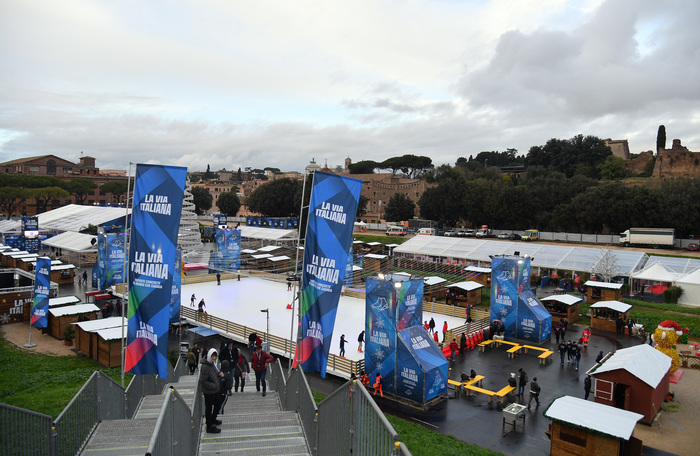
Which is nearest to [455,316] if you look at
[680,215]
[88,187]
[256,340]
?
[256,340]

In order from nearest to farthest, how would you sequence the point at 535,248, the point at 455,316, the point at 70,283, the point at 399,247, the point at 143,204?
the point at 143,204
the point at 455,316
the point at 70,283
the point at 535,248
the point at 399,247

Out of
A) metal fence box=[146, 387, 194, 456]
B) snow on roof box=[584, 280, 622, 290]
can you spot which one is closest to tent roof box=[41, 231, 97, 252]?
snow on roof box=[584, 280, 622, 290]

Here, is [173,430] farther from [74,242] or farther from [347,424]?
[74,242]

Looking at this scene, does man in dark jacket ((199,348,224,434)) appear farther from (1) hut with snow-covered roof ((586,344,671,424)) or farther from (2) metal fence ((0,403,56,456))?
(1) hut with snow-covered roof ((586,344,671,424))

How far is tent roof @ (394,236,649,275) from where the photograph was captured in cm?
3470

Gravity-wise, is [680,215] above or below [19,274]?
above

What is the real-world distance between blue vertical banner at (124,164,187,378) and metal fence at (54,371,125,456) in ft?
2.86

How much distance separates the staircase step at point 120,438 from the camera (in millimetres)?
6074

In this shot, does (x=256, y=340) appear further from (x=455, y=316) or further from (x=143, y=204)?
(x=455, y=316)

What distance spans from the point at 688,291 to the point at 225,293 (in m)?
29.3

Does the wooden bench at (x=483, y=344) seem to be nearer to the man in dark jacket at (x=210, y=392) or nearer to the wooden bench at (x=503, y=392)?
the wooden bench at (x=503, y=392)

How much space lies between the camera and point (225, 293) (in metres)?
31.4

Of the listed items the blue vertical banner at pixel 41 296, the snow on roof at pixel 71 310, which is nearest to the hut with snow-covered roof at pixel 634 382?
the snow on roof at pixel 71 310

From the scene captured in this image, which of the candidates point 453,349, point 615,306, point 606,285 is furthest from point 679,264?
point 453,349
